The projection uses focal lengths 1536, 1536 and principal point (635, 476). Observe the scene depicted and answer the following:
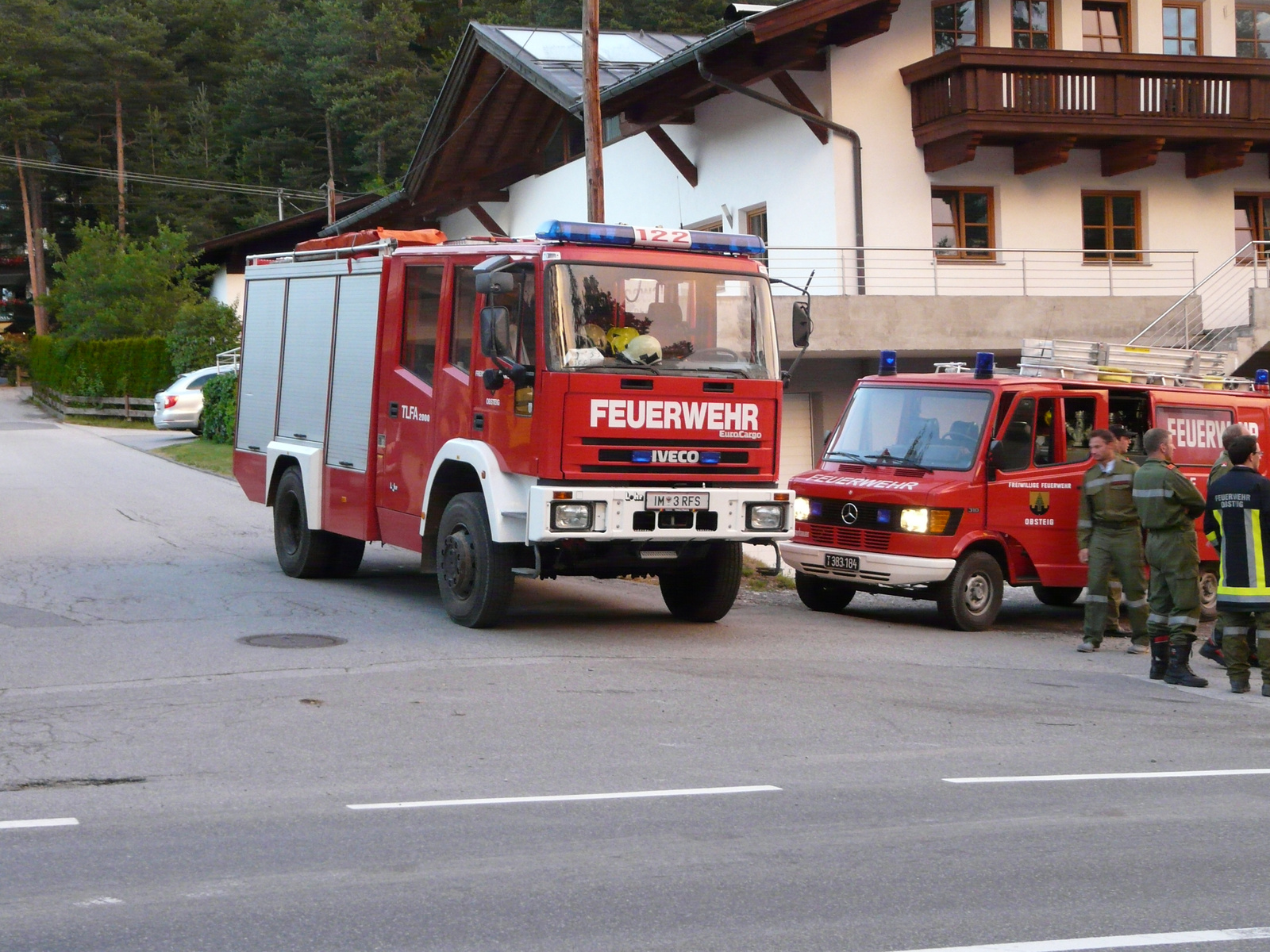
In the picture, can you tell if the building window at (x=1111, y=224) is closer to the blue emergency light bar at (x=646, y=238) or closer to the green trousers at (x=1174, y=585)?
the green trousers at (x=1174, y=585)

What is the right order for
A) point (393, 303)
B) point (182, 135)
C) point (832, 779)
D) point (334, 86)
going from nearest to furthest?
point (832, 779) < point (393, 303) < point (334, 86) < point (182, 135)

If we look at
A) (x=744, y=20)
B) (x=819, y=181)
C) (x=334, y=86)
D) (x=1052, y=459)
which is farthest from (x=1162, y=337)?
(x=334, y=86)

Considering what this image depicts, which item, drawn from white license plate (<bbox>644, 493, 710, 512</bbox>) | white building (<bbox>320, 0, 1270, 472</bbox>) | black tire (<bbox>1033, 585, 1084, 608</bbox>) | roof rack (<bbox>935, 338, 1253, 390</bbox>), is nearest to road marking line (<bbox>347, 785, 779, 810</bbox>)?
white license plate (<bbox>644, 493, 710, 512</bbox>)

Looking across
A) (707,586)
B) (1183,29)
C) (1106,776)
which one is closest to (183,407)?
(1183,29)

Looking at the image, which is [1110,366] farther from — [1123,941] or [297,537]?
[1123,941]

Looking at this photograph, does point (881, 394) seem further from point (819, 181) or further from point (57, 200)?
point (57, 200)

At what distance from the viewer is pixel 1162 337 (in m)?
25.8

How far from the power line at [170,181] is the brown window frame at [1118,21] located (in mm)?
48588

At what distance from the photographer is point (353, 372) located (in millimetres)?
13492

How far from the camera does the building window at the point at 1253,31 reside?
30058 millimetres

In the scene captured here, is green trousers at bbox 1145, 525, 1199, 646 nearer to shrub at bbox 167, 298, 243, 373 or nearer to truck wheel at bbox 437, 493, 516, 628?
truck wheel at bbox 437, 493, 516, 628

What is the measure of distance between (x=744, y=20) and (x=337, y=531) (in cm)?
1237

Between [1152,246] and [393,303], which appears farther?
[1152,246]

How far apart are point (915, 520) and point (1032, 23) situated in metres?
16.7
